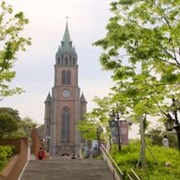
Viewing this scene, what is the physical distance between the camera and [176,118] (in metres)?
14.8

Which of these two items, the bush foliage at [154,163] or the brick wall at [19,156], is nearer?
the brick wall at [19,156]

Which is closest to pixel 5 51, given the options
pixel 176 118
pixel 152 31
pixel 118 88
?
pixel 118 88

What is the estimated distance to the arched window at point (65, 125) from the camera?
271ft

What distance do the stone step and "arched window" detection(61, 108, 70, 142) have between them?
6205 cm

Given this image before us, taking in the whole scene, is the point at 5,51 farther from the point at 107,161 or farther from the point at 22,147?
the point at 107,161

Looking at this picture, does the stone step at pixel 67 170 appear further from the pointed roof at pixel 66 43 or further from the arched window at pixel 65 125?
the pointed roof at pixel 66 43

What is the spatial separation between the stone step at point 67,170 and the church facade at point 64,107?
61.0 meters

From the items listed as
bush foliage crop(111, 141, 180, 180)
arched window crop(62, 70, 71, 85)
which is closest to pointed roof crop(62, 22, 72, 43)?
arched window crop(62, 70, 71, 85)

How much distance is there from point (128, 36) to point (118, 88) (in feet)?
7.38

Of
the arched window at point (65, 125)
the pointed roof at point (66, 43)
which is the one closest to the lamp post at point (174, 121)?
the arched window at point (65, 125)

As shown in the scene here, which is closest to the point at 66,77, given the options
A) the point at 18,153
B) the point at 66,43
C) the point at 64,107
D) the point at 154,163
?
the point at 64,107

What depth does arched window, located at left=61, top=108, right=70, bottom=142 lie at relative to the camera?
82688mm

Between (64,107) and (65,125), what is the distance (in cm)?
441

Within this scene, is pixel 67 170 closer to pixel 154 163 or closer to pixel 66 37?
pixel 154 163
